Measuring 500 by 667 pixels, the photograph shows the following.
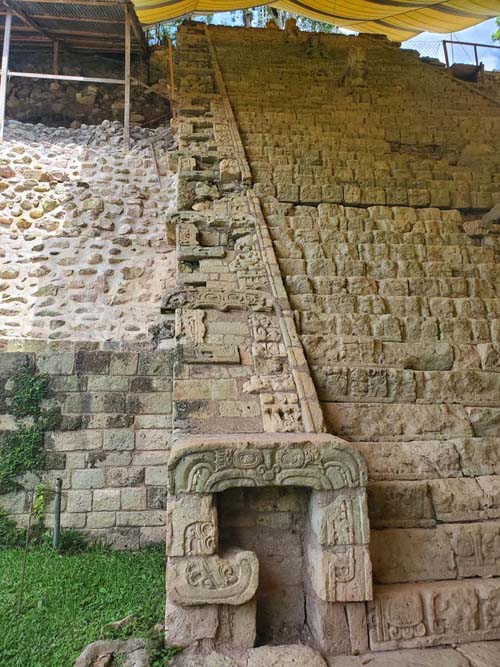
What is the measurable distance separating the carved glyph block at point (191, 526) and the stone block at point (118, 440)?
2.42 meters

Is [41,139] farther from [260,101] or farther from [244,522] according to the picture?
[244,522]

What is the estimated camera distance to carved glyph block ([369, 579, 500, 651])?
2.54 metres

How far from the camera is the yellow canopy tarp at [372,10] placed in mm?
11500

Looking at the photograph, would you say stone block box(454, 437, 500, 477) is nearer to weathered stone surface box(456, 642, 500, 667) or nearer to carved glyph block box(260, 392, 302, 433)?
weathered stone surface box(456, 642, 500, 667)

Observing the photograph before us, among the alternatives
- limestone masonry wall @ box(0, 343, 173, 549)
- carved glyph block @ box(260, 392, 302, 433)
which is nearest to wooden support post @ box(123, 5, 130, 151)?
limestone masonry wall @ box(0, 343, 173, 549)

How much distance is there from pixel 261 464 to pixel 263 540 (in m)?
0.57

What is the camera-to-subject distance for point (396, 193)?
6242 mm

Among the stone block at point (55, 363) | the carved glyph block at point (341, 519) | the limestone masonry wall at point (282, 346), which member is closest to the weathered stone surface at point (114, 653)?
the limestone masonry wall at point (282, 346)

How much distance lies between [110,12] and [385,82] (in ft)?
22.4

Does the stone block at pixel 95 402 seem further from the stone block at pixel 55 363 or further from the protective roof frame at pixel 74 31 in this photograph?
the protective roof frame at pixel 74 31

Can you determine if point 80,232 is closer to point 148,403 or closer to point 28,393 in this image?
point 28,393

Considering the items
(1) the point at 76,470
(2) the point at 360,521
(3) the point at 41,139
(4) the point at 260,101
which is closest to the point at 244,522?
(2) the point at 360,521

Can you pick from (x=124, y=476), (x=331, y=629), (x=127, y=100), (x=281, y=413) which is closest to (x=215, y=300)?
(x=281, y=413)

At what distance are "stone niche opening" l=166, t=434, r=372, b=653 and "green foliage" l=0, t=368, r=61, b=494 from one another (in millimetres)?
2624
